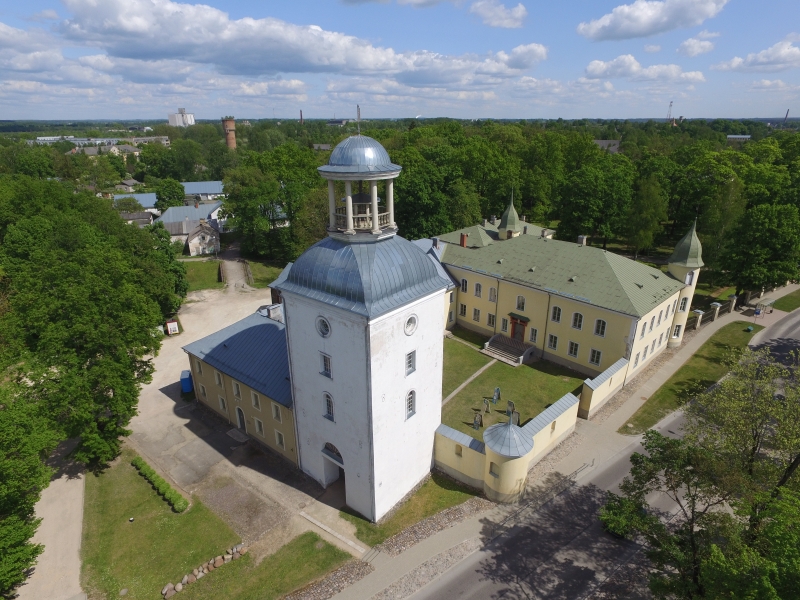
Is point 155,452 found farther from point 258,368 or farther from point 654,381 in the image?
point 654,381

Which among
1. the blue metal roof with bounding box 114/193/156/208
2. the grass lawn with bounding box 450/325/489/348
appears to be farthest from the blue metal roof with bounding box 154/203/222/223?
the grass lawn with bounding box 450/325/489/348

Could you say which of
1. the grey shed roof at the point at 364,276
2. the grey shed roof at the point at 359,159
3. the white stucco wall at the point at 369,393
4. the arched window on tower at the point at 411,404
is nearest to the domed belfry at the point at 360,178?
the grey shed roof at the point at 359,159

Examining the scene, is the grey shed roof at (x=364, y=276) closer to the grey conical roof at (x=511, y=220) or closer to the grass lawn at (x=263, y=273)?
the grey conical roof at (x=511, y=220)

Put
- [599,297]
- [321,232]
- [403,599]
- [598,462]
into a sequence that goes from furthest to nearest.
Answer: [321,232] → [599,297] → [598,462] → [403,599]

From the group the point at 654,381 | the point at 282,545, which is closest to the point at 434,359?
the point at 282,545

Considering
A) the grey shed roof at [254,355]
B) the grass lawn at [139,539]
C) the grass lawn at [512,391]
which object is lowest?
the grass lawn at [139,539]
